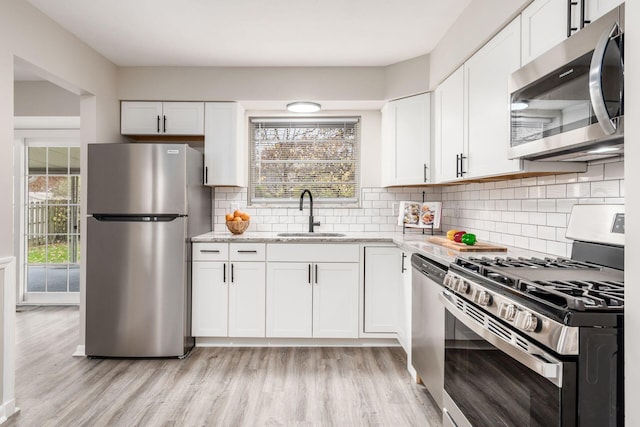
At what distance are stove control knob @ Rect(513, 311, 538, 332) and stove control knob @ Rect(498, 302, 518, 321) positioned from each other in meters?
0.03

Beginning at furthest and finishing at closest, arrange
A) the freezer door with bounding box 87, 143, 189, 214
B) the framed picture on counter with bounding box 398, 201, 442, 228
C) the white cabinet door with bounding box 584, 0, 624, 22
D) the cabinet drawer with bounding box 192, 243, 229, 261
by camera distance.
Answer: the framed picture on counter with bounding box 398, 201, 442, 228 < the cabinet drawer with bounding box 192, 243, 229, 261 < the freezer door with bounding box 87, 143, 189, 214 < the white cabinet door with bounding box 584, 0, 624, 22

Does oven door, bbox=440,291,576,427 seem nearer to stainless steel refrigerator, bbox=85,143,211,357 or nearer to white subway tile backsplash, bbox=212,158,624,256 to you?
white subway tile backsplash, bbox=212,158,624,256

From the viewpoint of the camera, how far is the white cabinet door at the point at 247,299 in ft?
10.8

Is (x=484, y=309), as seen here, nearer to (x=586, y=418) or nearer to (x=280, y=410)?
(x=586, y=418)

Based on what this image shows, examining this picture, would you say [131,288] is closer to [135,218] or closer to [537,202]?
[135,218]

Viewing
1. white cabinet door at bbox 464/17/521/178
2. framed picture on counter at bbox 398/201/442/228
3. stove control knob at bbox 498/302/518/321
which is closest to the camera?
stove control knob at bbox 498/302/518/321

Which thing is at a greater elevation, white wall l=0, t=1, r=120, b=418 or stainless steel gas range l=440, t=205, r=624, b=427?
white wall l=0, t=1, r=120, b=418

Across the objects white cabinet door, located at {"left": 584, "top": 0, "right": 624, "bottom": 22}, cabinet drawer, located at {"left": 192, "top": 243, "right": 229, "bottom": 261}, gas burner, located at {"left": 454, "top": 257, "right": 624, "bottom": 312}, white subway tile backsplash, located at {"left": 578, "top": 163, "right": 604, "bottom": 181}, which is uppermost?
white cabinet door, located at {"left": 584, "top": 0, "right": 624, "bottom": 22}

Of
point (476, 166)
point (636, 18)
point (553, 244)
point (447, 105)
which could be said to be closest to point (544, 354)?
point (636, 18)

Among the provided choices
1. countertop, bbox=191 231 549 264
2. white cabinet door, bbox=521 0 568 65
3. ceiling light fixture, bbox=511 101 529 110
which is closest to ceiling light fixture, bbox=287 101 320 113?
countertop, bbox=191 231 549 264

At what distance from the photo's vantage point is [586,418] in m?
1.02

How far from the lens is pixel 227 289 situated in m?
3.28

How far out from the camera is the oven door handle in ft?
3.43

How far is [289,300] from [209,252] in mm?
774
